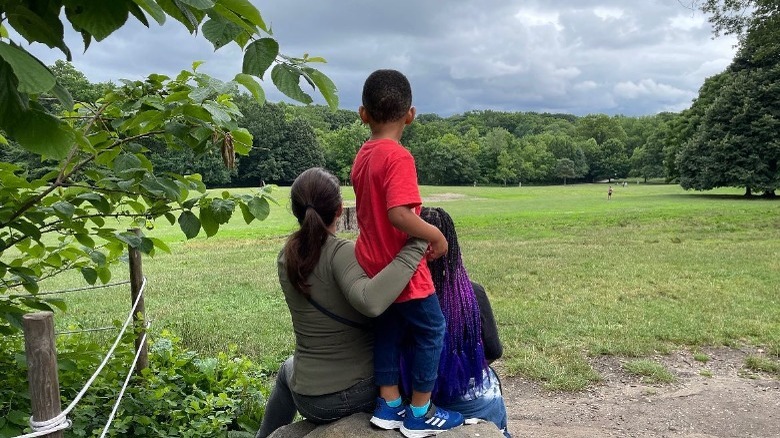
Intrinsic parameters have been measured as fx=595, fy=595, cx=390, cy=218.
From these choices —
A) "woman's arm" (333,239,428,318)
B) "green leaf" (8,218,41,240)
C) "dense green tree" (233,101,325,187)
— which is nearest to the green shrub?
"green leaf" (8,218,41,240)

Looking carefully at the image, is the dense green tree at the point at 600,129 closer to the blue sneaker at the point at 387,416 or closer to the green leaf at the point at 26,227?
the blue sneaker at the point at 387,416

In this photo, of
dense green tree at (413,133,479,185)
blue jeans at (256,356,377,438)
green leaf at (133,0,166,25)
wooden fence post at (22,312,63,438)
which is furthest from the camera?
dense green tree at (413,133,479,185)

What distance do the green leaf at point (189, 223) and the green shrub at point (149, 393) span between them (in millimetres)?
769

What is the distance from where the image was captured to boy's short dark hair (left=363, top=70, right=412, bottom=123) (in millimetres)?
2480

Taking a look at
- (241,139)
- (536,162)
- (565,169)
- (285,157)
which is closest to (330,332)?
(241,139)

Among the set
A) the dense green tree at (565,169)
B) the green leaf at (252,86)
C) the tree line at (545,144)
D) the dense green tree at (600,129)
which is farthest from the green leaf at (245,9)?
the dense green tree at (600,129)

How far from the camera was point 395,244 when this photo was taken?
8.02 ft

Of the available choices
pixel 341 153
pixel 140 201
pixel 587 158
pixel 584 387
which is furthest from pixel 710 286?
pixel 587 158

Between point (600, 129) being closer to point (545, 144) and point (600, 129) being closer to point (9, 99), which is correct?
point (545, 144)

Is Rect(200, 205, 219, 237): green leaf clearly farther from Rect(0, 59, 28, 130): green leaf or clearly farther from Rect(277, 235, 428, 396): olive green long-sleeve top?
Rect(0, 59, 28, 130): green leaf

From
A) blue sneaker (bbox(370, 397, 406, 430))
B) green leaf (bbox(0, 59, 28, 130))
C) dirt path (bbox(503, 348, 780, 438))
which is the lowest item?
dirt path (bbox(503, 348, 780, 438))

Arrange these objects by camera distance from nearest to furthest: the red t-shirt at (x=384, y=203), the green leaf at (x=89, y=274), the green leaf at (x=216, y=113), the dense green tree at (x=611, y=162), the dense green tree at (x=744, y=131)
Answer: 1. the green leaf at (x=216, y=113)
2. the red t-shirt at (x=384, y=203)
3. the green leaf at (x=89, y=274)
4. the dense green tree at (x=744, y=131)
5. the dense green tree at (x=611, y=162)

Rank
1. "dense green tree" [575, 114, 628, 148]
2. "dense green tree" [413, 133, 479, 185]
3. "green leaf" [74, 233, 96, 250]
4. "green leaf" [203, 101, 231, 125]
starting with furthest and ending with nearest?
"dense green tree" [575, 114, 628, 148]
"dense green tree" [413, 133, 479, 185]
"green leaf" [74, 233, 96, 250]
"green leaf" [203, 101, 231, 125]

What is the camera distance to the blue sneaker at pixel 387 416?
2.56 meters
